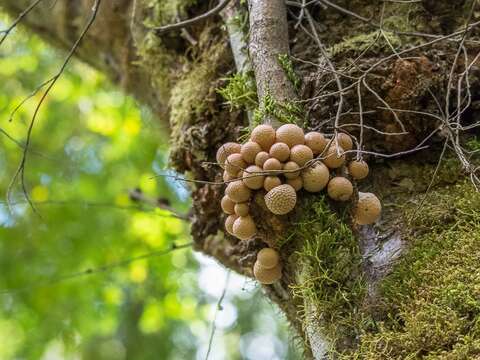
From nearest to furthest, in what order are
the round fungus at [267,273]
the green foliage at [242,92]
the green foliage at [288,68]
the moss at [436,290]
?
the moss at [436,290] → the round fungus at [267,273] → the green foliage at [288,68] → the green foliage at [242,92]

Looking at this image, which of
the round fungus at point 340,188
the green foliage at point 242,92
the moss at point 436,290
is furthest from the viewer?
the green foliage at point 242,92

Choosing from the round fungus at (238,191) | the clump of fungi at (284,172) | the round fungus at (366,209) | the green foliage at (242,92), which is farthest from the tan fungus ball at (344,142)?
the green foliage at (242,92)

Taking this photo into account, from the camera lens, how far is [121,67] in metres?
2.71

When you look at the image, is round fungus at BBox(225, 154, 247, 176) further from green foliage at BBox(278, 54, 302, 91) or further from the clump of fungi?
green foliage at BBox(278, 54, 302, 91)

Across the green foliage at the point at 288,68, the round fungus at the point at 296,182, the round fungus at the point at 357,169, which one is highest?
the green foliage at the point at 288,68

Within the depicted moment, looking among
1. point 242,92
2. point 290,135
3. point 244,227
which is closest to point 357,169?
point 290,135

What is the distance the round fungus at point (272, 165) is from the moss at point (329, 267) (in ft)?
0.33

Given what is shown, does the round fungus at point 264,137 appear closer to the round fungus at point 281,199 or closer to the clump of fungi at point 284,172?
the clump of fungi at point 284,172

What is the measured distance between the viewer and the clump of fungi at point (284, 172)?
3.92 feet

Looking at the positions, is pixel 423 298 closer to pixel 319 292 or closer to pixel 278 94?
pixel 319 292

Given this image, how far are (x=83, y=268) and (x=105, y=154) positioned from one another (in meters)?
0.93

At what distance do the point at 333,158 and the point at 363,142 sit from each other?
1.09ft

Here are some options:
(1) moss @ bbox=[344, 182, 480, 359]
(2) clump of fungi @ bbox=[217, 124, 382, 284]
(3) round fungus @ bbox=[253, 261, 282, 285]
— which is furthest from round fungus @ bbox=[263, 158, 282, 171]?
(1) moss @ bbox=[344, 182, 480, 359]

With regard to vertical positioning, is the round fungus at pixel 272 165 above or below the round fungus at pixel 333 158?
above
